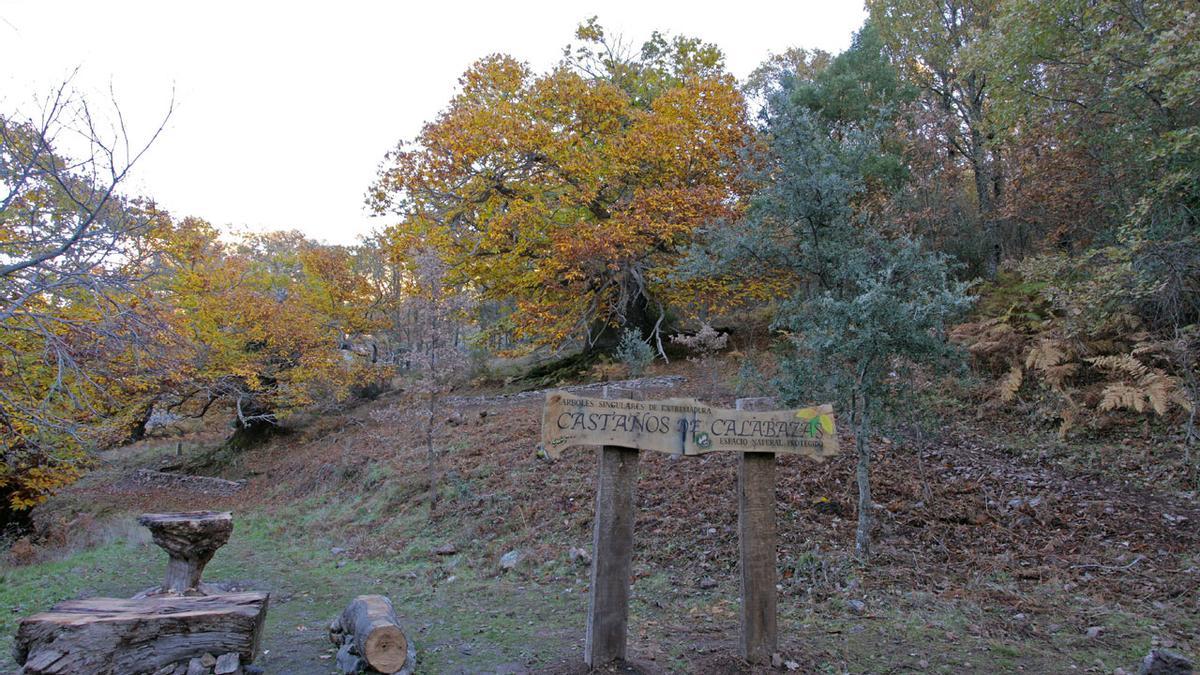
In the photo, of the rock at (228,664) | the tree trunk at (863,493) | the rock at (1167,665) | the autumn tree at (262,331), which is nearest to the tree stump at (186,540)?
the rock at (228,664)

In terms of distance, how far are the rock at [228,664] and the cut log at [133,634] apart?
41 millimetres

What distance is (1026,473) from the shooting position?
29.0 ft

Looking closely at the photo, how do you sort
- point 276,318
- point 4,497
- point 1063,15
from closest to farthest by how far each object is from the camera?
1. point 1063,15
2. point 4,497
3. point 276,318

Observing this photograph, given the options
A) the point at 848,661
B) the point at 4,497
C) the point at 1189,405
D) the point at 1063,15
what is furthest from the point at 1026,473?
the point at 4,497

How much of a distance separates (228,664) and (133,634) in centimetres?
64

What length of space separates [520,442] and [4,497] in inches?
370

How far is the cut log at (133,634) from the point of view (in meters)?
4.27

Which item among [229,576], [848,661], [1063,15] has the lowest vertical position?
[229,576]

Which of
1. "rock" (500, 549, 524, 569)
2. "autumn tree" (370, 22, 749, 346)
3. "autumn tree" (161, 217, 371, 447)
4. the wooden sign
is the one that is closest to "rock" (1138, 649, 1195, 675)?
the wooden sign

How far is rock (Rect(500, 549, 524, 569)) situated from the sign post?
3.64 meters

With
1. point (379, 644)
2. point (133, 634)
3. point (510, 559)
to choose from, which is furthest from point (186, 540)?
point (510, 559)

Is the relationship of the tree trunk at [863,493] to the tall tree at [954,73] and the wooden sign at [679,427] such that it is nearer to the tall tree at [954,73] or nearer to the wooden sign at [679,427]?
the wooden sign at [679,427]

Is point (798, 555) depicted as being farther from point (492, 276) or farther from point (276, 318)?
point (276, 318)

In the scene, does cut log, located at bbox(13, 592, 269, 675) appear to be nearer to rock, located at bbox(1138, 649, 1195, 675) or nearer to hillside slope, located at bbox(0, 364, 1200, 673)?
hillside slope, located at bbox(0, 364, 1200, 673)
